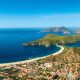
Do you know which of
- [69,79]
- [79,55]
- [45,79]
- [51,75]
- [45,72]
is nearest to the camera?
[69,79]

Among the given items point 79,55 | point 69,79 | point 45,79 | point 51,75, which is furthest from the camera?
point 79,55

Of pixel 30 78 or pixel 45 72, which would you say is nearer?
pixel 30 78

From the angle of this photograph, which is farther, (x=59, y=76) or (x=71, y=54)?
(x=71, y=54)

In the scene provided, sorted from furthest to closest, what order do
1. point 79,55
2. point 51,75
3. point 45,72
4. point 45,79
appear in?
point 79,55
point 45,72
point 51,75
point 45,79

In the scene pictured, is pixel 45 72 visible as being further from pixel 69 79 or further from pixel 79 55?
pixel 69 79

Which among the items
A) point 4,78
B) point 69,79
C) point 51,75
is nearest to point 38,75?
point 51,75

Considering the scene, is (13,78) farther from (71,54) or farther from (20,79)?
(71,54)

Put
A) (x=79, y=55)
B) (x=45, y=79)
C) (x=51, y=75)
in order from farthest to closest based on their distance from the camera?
(x=79, y=55) < (x=51, y=75) < (x=45, y=79)

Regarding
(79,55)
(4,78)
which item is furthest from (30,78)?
(79,55)

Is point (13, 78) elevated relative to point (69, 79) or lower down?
lower down
